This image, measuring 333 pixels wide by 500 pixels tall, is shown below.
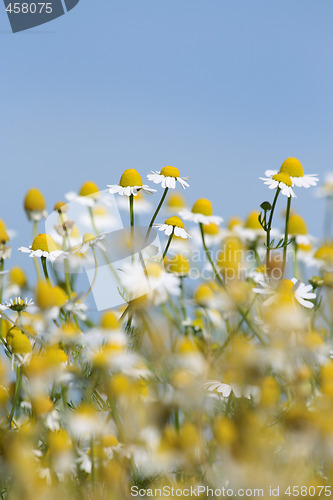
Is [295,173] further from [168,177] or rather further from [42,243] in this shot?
[42,243]

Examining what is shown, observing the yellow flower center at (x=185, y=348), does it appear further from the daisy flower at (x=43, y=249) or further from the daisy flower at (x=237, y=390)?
the daisy flower at (x=43, y=249)

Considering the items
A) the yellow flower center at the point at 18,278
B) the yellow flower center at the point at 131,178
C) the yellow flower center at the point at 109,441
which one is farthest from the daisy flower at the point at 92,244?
the yellow flower center at the point at 18,278

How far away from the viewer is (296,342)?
0.99 m

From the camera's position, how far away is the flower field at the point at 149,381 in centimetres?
85

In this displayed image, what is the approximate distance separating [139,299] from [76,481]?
29cm

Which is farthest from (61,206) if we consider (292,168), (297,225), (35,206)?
(297,225)

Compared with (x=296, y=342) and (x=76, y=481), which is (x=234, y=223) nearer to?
(x=296, y=342)

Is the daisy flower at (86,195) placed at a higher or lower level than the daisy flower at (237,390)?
higher

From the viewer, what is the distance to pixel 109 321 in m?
1.04

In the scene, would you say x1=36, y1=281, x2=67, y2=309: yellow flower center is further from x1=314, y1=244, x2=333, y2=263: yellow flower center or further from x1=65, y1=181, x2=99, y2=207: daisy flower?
x1=314, y1=244, x2=333, y2=263: yellow flower center

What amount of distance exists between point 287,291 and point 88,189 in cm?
59

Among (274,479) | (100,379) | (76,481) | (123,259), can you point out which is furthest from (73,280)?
(274,479)

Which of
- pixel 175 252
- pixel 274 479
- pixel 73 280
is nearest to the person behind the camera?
pixel 274 479

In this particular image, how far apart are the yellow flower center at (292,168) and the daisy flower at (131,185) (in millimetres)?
318
